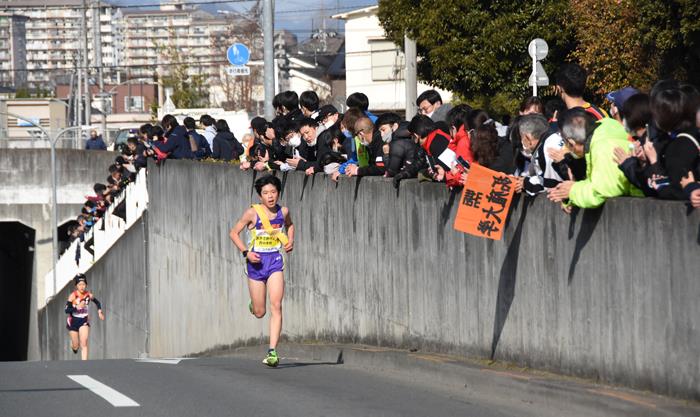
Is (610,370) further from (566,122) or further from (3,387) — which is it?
(3,387)

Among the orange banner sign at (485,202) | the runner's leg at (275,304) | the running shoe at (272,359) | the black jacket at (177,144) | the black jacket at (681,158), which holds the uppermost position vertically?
the black jacket at (177,144)

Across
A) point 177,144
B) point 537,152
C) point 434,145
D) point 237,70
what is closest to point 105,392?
point 434,145

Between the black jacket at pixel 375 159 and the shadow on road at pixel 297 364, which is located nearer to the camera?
the shadow on road at pixel 297 364

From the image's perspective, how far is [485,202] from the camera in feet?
36.2

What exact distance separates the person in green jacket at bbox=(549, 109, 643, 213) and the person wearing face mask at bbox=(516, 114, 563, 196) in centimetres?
66

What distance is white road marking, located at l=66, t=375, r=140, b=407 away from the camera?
1041cm

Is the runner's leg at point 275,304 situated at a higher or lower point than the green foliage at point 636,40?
lower

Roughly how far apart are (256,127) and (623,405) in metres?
11.4

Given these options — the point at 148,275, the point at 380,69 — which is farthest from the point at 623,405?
the point at 380,69

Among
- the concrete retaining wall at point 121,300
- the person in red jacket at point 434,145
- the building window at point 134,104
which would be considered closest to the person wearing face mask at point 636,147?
the person in red jacket at point 434,145

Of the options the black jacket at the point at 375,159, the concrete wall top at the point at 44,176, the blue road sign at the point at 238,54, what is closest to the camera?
the black jacket at the point at 375,159

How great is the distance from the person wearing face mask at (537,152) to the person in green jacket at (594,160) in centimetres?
66

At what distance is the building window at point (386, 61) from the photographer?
60875 mm

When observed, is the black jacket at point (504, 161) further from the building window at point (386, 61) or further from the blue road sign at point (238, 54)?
the building window at point (386, 61)
